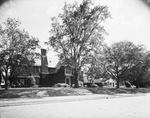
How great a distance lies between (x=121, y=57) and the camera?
3559 cm

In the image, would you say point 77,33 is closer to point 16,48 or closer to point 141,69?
point 16,48

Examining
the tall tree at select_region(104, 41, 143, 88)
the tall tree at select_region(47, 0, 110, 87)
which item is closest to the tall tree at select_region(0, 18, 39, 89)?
the tall tree at select_region(47, 0, 110, 87)

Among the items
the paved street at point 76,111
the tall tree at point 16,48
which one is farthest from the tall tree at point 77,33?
the paved street at point 76,111

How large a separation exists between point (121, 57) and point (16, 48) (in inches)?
969

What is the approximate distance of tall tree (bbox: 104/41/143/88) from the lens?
35094mm

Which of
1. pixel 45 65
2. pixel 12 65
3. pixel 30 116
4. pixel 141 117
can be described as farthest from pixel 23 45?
pixel 45 65

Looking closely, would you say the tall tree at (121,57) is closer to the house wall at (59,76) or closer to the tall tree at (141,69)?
the tall tree at (141,69)

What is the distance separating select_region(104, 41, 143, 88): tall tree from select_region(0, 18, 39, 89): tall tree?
2090 centimetres

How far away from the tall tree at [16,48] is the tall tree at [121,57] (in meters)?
20.9

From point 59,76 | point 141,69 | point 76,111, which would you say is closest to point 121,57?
point 141,69

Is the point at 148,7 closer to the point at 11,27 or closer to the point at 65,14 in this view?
the point at 11,27

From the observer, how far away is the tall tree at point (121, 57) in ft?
115

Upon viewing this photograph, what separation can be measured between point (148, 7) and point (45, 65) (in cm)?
4583

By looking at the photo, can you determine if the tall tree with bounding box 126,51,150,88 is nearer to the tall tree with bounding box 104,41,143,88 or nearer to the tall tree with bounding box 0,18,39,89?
the tall tree with bounding box 104,41,143,88
